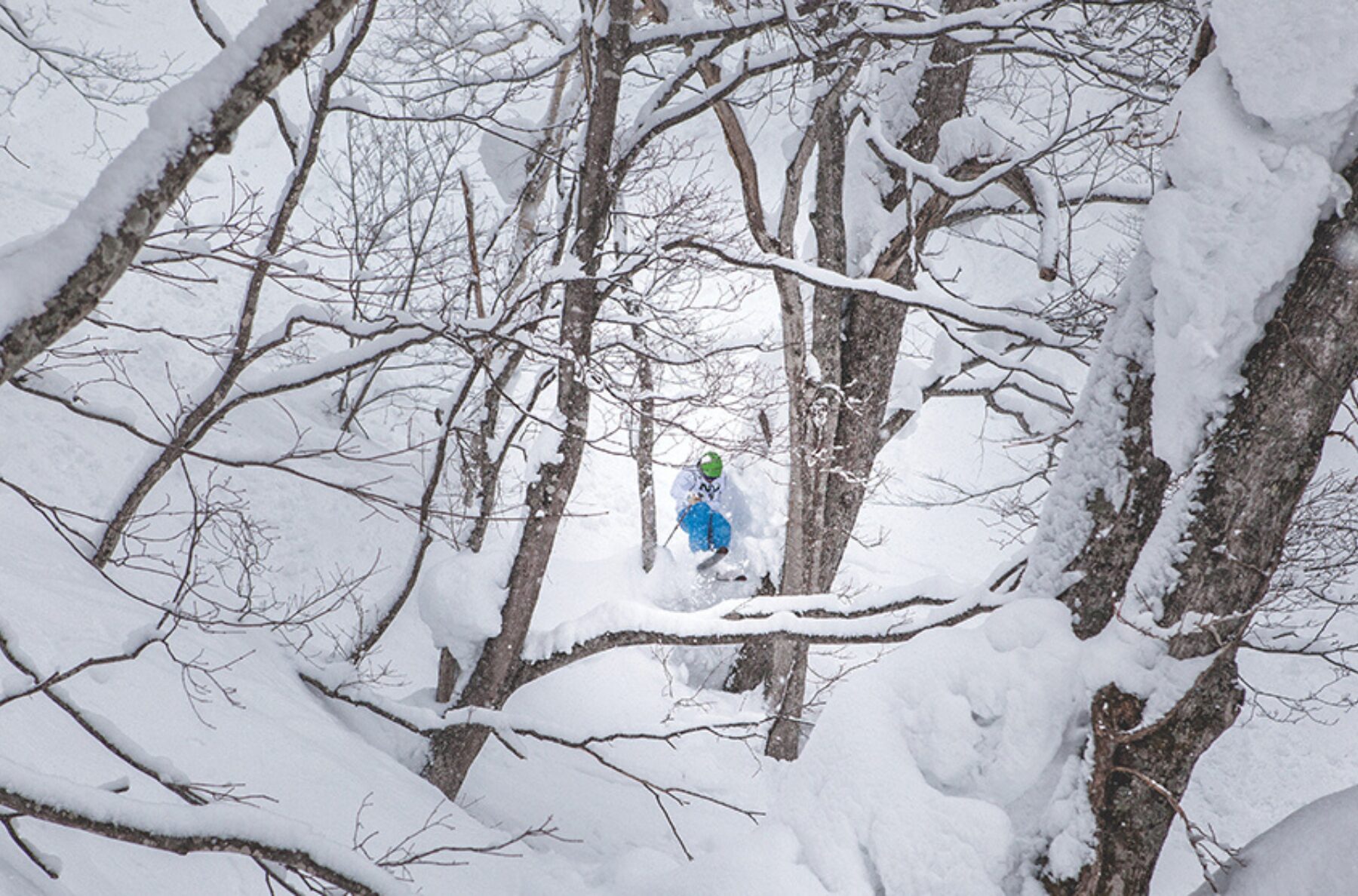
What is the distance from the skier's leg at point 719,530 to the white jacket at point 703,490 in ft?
0.42

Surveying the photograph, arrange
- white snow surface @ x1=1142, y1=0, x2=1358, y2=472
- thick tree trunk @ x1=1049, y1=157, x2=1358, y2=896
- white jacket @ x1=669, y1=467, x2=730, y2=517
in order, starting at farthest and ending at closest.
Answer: white jacket @ x1=669, y1=467, x2=730, y2=517 < thick tree trunk @ x1=1049, y1=157, x2=1358, y2=896 < white snow surface @ x1=1142, y1=0, x2=1358, y2=472

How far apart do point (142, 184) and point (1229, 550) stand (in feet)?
8.73

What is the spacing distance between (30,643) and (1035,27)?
16.4 feet

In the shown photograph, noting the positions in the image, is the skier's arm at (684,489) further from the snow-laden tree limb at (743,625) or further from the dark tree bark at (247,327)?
the dark tree bark at (247,327)

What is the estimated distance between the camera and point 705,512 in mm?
10875

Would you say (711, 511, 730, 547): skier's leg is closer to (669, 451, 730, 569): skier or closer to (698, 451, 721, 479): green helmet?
(669, 451, 730, 569): skier

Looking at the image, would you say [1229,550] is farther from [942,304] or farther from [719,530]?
[719,530]

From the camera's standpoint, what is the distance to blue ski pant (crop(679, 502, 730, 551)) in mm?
10891

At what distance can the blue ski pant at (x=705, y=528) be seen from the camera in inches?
429

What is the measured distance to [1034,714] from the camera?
8.55ft

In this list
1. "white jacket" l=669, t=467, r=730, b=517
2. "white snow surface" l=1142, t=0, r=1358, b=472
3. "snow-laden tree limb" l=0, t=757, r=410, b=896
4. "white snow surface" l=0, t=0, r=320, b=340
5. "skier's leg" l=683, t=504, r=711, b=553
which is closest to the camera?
"white snow surface" l=0, t=0, r=320, b=340

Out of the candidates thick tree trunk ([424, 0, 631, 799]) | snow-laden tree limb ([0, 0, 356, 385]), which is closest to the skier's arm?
thick tree trunk ([424, 0, 631, 799])

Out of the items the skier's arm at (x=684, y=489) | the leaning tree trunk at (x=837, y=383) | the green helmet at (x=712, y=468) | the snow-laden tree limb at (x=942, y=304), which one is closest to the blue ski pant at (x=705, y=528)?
the skier's arm at (x=684, y=489)

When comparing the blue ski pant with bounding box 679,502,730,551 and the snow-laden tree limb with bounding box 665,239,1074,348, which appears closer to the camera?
the snow-laden tree limb with bounding box 665,239,1074,348
